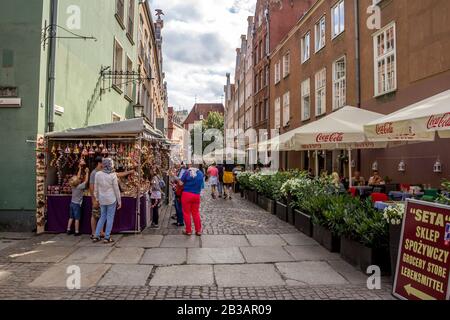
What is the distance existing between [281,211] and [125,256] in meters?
5.56

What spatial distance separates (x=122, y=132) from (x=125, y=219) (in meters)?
2.02

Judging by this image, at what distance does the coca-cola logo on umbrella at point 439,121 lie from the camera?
5086 millimetres

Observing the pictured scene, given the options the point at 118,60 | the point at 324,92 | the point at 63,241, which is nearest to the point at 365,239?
the point at 63,241

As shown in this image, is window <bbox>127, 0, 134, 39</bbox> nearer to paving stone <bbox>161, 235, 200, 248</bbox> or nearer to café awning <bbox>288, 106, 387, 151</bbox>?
café awning <bbox>288, 106, 387, 151</bbox>

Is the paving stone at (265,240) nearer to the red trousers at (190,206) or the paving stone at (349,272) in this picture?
the red trousers at (190,206)

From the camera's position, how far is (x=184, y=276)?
5.74 metres

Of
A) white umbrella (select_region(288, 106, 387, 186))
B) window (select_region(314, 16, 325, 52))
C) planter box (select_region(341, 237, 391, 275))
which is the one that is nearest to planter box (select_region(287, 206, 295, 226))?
white umbrella (select_region(288, 106, 387, 186))

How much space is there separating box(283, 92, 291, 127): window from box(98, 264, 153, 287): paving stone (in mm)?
20030

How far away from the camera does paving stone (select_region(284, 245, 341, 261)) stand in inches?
268

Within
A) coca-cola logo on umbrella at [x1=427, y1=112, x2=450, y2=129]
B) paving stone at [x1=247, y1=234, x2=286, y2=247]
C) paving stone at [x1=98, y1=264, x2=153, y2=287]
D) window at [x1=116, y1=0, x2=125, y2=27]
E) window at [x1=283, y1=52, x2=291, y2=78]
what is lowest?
paving stone at [x1=98, y1=264, x2=153, y2=287]

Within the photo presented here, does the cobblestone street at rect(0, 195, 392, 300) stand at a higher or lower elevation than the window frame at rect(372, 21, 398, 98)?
lower

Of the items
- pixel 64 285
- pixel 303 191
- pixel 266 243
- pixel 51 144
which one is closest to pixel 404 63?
pixel 303 191

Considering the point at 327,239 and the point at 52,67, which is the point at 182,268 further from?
the point at 52,67

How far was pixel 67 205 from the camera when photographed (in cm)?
903
